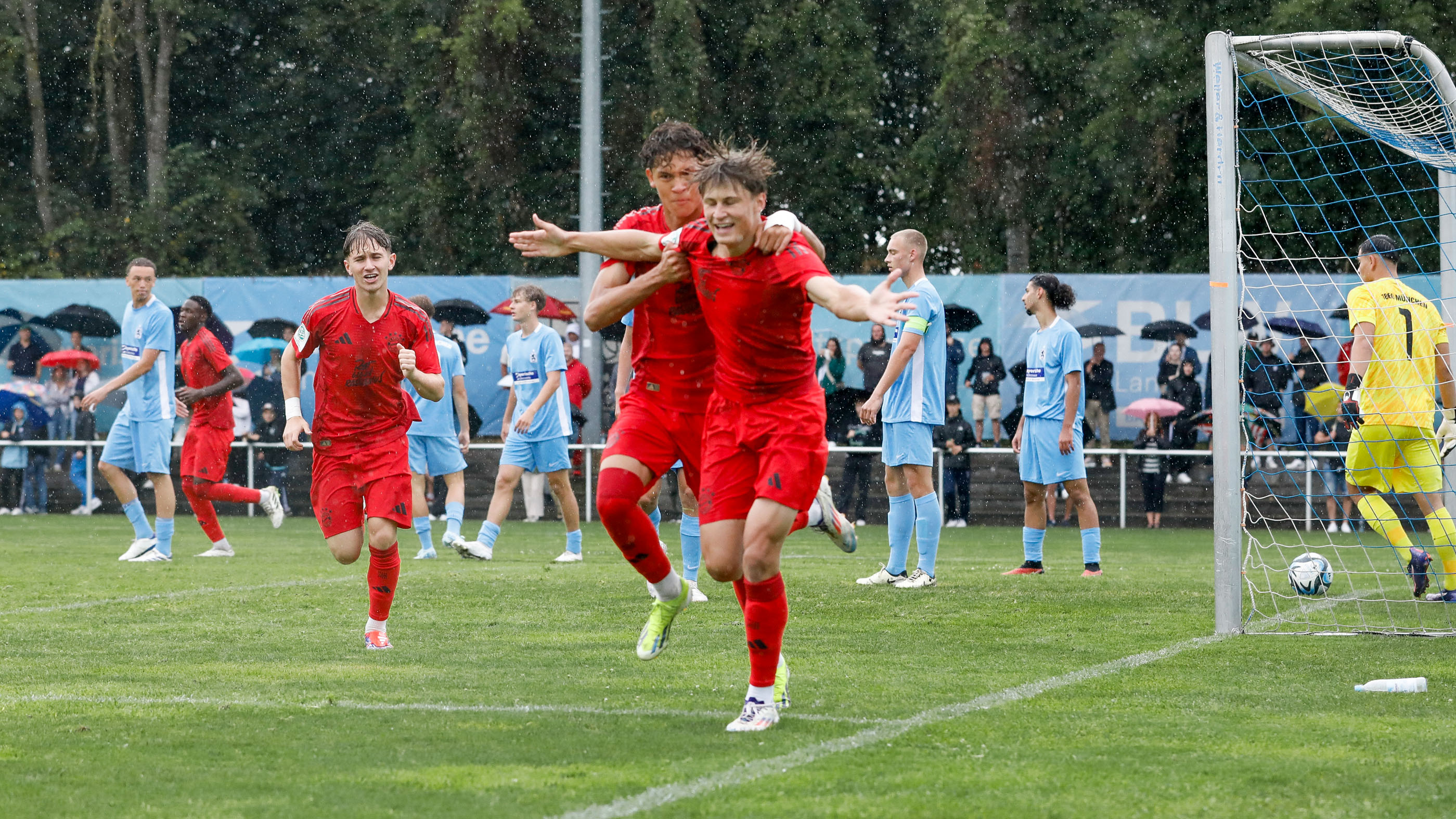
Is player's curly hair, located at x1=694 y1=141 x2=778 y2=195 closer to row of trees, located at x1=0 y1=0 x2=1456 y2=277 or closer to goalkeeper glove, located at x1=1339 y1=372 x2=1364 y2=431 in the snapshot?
goalkeeper glove, located at x1=1339 y1=372 x2=1364 y2=431

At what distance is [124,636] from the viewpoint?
8.16 m

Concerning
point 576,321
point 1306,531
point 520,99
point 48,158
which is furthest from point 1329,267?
point 48,158

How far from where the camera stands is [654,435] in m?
6.30

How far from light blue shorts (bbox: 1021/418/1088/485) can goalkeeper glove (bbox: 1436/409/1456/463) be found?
2.39m

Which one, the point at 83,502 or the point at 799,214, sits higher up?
the point at 799,214

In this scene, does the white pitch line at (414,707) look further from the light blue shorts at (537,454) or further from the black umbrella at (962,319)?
the black umbrella at (962,319)

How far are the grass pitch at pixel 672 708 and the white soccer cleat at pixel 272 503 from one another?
129 inches

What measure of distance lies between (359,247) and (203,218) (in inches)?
973

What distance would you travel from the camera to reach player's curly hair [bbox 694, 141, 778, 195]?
5.35 meters

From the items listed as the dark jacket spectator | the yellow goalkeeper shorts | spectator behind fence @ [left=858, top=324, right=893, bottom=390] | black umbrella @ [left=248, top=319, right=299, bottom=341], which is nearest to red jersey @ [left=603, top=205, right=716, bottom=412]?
the yellow goalkeeper shorts

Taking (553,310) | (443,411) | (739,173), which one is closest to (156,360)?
(443,411)

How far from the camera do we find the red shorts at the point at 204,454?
1318 cm

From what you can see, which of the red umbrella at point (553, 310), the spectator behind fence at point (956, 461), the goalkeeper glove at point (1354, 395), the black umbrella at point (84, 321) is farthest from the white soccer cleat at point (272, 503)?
the goalkeeper glove at point (1354, 395)

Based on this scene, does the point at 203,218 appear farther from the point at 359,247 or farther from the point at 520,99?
the point at 359,247
